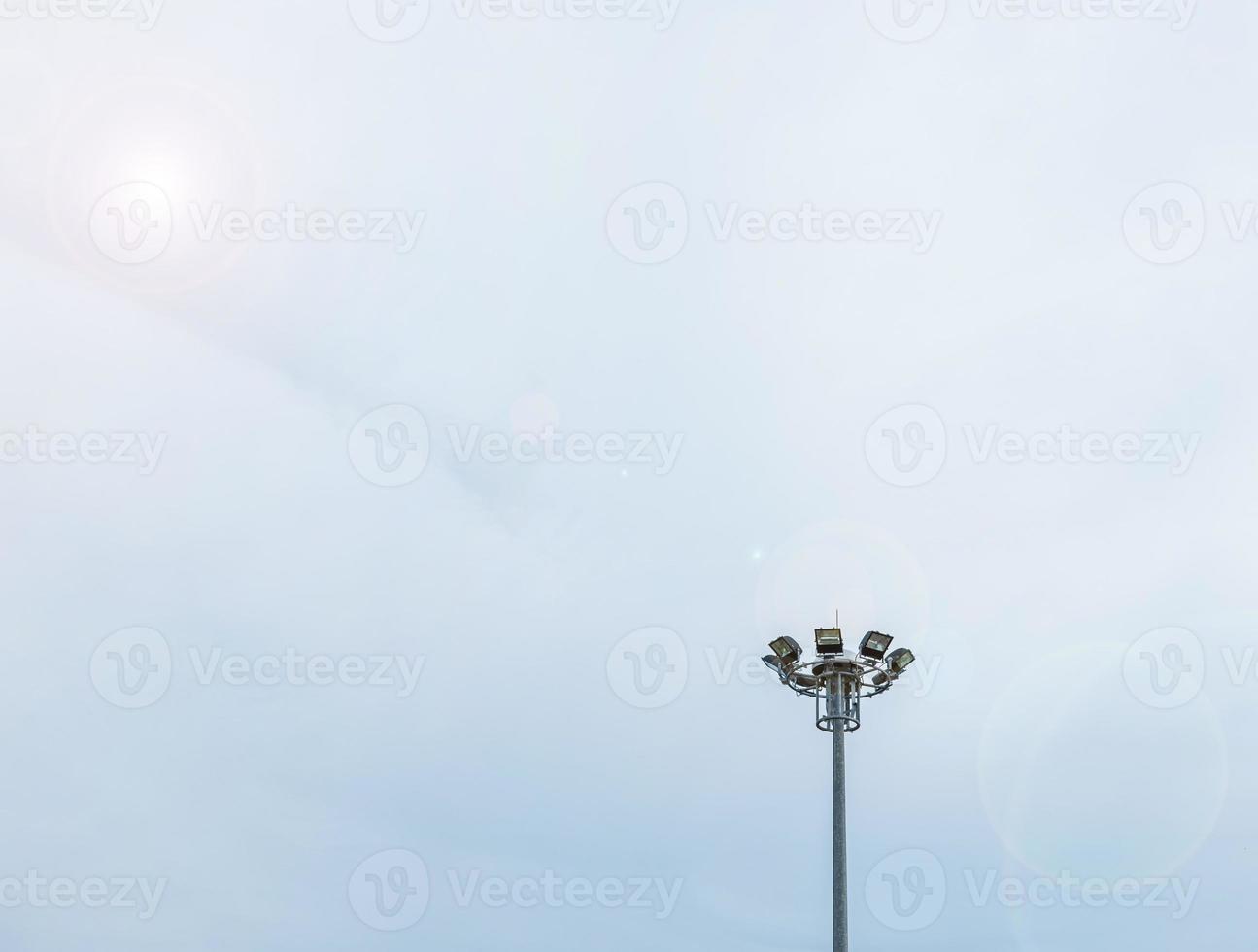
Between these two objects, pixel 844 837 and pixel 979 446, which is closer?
pixel 844 837

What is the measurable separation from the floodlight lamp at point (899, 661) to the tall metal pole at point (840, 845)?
33.0 inches

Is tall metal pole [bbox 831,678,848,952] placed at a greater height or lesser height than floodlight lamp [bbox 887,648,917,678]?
lesser

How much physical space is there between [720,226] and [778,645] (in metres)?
11.4

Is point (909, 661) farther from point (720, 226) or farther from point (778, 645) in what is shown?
point (720, 226)

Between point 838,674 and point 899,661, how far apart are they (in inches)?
38.9

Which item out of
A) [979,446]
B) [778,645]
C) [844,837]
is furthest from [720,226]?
[844,837]

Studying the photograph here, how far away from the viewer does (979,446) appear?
102 feet

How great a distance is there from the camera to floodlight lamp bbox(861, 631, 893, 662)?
23203mm

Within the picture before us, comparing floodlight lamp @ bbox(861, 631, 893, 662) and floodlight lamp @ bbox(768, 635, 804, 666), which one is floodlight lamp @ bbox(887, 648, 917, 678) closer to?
floodlight lamp @ bbox(861, 631, 893, 662)

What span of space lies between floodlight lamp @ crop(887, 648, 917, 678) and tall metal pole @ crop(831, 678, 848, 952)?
84cm

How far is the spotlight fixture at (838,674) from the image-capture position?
23.2 metres

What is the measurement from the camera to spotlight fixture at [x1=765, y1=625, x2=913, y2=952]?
23156mm

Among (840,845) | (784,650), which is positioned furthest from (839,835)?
(784,650)

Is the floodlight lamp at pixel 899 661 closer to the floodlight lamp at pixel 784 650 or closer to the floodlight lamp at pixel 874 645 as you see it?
the floodlight lamp at pixel 874 645
